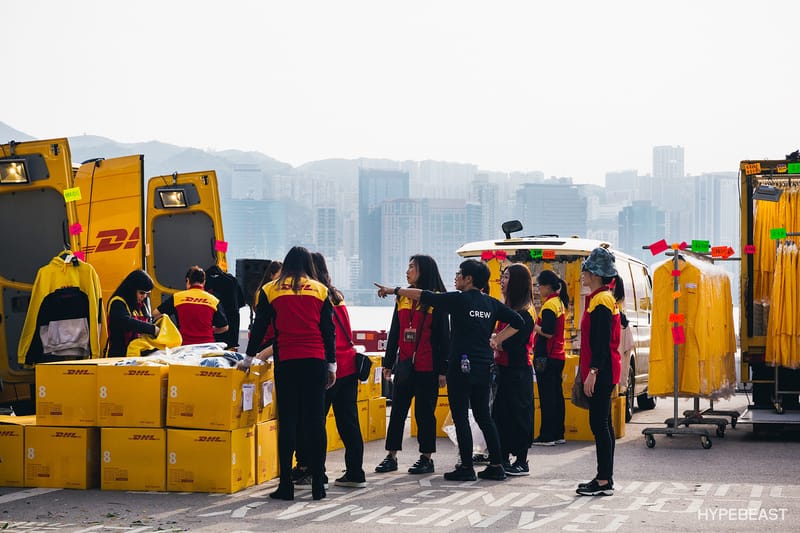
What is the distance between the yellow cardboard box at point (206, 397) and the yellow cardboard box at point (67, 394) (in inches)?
26.8

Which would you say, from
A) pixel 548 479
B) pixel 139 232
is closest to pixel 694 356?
pixel 548 479

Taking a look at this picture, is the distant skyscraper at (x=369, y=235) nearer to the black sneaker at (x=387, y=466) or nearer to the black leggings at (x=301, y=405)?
the black sneaker at (x=387, y=466)

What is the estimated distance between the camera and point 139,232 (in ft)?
52.0

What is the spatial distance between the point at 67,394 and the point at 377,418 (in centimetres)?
453

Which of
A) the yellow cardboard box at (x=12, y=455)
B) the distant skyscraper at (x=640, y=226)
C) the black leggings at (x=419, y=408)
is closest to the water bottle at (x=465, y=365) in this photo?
the black leggings at (x=419, y=408)

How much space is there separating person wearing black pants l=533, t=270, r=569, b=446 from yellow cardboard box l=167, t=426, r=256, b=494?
14.6 ft

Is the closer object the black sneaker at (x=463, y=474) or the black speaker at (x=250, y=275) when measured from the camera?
the black sneaker at (x=463, y=474)

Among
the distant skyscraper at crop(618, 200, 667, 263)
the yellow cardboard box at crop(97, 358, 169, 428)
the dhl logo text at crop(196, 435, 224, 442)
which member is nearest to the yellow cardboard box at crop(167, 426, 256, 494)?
the dhl logo text at crop(196, 435, 224, 442)

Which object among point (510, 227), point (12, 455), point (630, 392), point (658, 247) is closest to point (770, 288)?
point (658, 247)

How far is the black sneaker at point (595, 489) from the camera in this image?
9672mm

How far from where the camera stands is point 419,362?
36.0 ft

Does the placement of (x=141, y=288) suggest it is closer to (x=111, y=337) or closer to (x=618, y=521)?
(x=111, y=337)

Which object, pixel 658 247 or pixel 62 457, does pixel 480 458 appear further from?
pixel 62 457

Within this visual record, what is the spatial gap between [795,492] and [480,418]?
2523 millimetres
